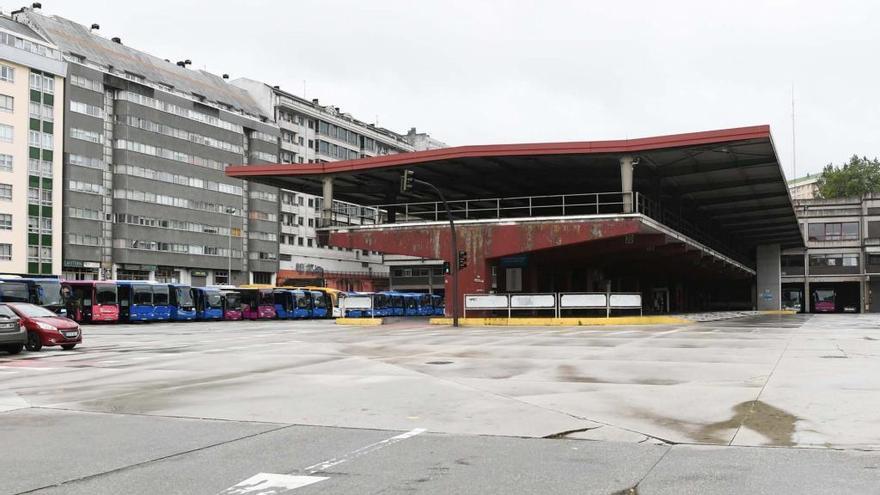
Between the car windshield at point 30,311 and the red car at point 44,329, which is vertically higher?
the car windshield at point 30,311

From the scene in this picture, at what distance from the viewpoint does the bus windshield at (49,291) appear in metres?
42.4

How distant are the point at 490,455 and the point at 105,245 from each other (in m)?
81.5

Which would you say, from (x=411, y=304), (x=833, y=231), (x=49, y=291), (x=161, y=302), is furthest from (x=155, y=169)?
(x=833, y=231)

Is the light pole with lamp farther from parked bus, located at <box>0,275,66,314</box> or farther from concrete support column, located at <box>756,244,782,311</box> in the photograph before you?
concrete support column, located at <box>756,244,782,311</box>

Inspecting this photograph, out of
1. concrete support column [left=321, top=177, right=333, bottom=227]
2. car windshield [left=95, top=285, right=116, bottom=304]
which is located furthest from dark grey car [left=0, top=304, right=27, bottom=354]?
car windshield [left=95, top=285, right=116, bottom=304]

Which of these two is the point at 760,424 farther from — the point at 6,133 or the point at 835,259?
the point at 835,259

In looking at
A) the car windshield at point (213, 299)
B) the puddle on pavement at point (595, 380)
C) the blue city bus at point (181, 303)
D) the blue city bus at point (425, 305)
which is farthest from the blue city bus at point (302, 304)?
the puddle on pavement at point (595, 380)

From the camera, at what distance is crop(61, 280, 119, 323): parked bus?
163ft

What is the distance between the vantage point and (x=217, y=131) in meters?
94.3

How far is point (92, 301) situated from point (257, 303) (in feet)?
51.1

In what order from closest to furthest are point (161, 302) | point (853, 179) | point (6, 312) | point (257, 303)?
point (6, 312) < point (161, 302) < point (257, 303) < point (853, 179)

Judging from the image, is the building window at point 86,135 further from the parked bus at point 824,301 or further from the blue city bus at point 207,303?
the parked bus at point 824,301

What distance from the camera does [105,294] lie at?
166 feet

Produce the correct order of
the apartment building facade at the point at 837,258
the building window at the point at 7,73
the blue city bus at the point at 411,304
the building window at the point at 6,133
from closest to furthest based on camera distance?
1. the building window at the point at 7,73
2. the building window at the point at 6,133
3. the blue city bus at the point at 411,304
4. the apartment building facade at the point at 837,258
